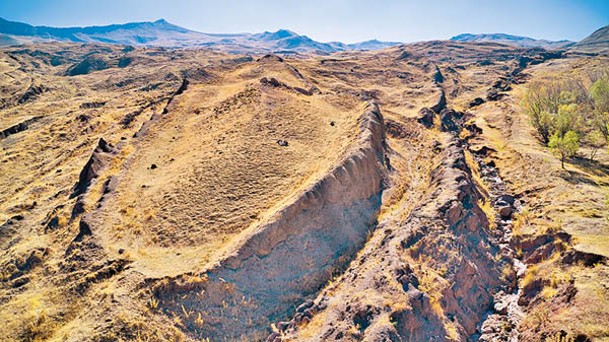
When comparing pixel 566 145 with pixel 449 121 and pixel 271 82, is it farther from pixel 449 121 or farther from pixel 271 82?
pixel 271 82

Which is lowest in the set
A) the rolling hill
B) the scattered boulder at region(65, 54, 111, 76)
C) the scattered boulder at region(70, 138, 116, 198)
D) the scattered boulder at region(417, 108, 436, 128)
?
the scattered boulder at region(70, 138, 116, 198)

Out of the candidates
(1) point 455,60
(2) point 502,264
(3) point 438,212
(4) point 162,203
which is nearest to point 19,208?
(4) point 162,203

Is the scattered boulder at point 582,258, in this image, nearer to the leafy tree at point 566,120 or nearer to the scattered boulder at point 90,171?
the leafy tree at point 566,120

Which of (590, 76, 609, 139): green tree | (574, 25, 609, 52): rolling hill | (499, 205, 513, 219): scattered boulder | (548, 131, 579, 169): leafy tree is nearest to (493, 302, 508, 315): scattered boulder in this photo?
(499, 205, 513, 219): scattered boulder

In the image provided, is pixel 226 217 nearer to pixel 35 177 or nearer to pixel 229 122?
pixel 229 122

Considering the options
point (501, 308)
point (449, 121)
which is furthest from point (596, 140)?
point (501, 308)

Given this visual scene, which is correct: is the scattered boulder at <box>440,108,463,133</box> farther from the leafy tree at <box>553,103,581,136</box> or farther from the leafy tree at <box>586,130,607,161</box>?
the leafy tree at <box>586,130,607,161</box>
